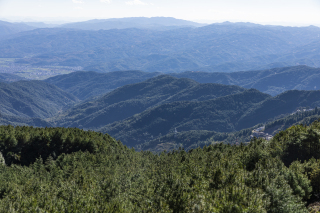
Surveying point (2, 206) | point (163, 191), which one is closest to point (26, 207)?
point (2, 206)

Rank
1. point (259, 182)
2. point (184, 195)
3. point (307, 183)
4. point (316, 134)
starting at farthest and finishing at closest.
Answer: point (316, 134), point (307, 183), point (259, 182), point (184, 195)

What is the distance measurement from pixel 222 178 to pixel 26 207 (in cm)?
2369

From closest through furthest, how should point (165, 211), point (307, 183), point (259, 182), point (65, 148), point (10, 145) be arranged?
point (165, 211)
point (259, 182)
point (307, 183)
point (10, 145)
point (65, 148)

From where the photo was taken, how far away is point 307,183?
116ft

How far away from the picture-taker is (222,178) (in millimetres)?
32344

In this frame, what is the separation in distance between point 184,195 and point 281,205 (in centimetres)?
982

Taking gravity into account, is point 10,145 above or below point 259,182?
below

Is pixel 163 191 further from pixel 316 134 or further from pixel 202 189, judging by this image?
pixel 316 134

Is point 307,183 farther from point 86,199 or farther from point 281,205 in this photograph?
point 86,199

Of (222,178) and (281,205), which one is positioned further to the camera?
(222,178)

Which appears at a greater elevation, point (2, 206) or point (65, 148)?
point (2, 206)

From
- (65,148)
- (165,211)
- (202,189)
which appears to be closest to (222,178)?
(202,189)

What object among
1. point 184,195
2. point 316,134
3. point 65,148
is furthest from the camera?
point 65,148

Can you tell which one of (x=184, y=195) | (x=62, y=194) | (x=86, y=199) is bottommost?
(x=62, y=194)
